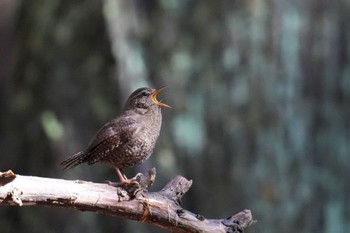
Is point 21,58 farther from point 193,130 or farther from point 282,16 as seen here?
point 282,16

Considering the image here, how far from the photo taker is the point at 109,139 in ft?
12.3

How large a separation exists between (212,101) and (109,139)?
3043mm

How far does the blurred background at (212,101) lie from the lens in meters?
6.60

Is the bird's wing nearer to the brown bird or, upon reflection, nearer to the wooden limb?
the brown bird

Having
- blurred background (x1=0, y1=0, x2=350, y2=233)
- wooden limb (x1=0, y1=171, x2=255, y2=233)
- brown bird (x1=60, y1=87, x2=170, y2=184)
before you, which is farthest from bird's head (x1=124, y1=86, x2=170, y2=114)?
blurred background (x1=0, y1=0, x2=350, y2=233)

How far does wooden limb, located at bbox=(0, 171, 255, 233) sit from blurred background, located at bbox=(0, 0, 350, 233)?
297cm

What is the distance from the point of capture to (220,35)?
670 centimetres

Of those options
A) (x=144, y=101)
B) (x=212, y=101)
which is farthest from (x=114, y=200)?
(x=212, y=101)

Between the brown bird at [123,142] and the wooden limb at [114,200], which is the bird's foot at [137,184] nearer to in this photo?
the wooden limb at [114,200]

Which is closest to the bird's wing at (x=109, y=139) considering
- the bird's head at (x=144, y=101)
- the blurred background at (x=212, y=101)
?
the bird's head at (x=144, y=101)

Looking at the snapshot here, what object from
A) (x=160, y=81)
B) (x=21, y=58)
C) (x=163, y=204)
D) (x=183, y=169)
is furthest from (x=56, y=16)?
(x=163, y=204)

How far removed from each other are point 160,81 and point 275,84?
881 mm

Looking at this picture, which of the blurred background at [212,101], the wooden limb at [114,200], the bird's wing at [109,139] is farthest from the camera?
the blurred background at [212,101]

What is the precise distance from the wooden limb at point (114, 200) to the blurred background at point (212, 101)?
2968 millimetres
